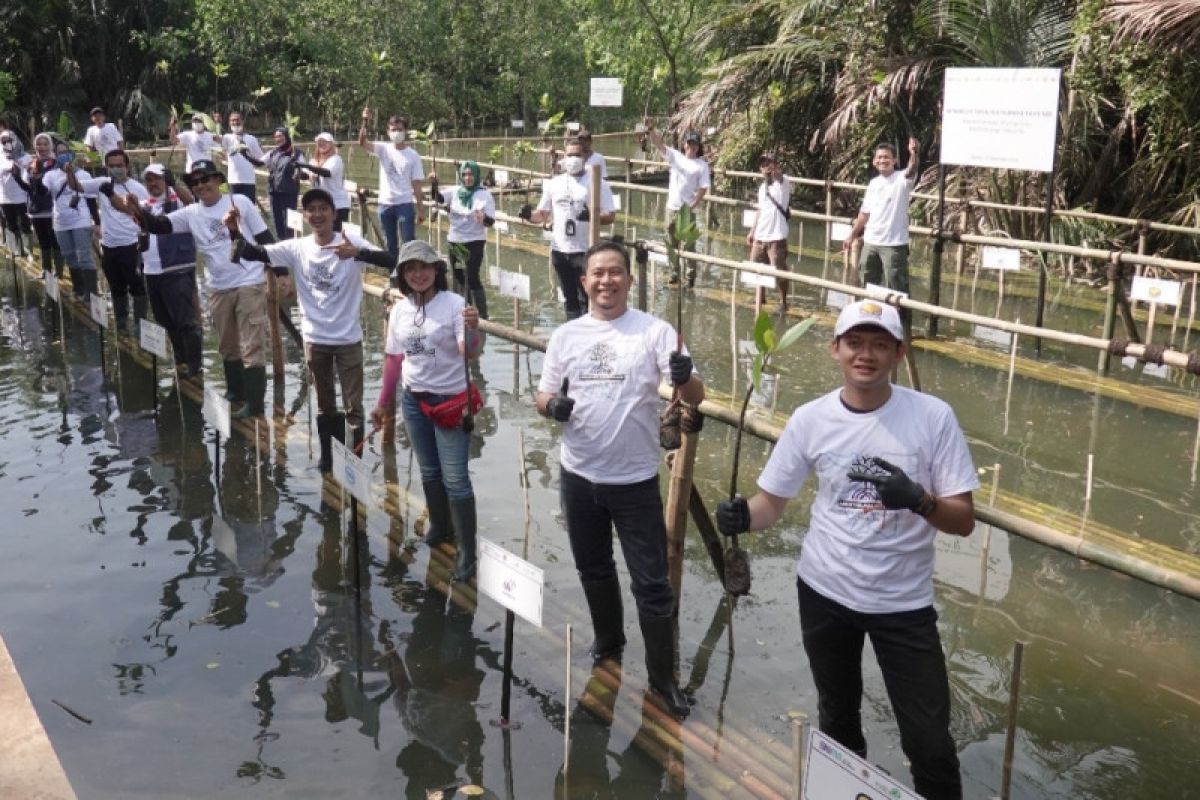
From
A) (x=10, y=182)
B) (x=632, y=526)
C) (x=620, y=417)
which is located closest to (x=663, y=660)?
(x=632, y=526)

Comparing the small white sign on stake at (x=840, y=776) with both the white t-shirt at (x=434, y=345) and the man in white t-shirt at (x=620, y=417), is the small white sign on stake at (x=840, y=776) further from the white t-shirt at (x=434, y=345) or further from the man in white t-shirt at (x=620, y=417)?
the white t-shirt at (x=434, y=345)

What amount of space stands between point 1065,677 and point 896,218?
6907 millimetres

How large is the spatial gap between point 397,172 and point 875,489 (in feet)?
35.8

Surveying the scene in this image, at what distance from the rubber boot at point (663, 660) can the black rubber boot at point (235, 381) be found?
522cm

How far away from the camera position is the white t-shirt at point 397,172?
1373 centimetres

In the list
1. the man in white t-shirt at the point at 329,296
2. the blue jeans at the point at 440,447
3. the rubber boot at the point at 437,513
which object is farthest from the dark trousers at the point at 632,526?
the man in white t-shirt at the point at 329,296

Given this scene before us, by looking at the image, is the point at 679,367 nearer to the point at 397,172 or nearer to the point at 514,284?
the point at 514,284

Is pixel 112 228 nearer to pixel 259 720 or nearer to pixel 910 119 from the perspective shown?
pixel 259 720

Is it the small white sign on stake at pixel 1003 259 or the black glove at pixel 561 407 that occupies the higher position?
the black glove at pixel 561 407

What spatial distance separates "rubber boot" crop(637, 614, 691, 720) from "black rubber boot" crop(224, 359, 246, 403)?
5217 mm

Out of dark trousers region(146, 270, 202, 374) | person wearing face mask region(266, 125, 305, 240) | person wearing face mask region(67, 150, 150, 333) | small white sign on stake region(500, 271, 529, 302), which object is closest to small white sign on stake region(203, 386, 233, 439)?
dark trousers region(146, 270, 202, 374)

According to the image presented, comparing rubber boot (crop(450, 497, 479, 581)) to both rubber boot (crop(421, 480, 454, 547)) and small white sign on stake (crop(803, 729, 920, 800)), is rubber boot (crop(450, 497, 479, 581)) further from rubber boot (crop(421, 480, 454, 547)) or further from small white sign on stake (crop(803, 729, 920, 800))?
small white sign on stake (crop(803, 729, 920, 800))

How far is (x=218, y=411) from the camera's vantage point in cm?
759

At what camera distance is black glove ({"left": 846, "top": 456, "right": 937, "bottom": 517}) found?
11.9 ft
